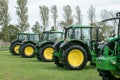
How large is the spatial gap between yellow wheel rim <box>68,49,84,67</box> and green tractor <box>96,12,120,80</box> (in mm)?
5308

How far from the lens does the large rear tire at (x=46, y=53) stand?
21.6 meters

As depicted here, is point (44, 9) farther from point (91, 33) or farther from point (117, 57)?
point (117, 57)

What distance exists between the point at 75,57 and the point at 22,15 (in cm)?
4737

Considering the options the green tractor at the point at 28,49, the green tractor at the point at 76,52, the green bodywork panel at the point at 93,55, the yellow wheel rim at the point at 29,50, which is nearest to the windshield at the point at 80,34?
the green tractor at the point at 76,52

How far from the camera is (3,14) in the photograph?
60.3 meters

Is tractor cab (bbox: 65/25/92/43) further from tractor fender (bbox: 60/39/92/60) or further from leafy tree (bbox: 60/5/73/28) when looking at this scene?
leafy tree (bbox: 60/5/73/28)

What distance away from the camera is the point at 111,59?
9648 millimetres

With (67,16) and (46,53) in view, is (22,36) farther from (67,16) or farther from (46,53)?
(67,16)

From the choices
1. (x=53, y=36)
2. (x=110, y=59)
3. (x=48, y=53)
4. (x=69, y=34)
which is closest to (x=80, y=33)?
(x=69, y=34)

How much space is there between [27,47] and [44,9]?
134 ft

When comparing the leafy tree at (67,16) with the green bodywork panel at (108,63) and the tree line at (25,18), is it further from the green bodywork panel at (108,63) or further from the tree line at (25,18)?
the green bodywork panel at (108,63)

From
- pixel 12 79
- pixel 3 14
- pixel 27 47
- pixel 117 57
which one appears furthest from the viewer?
pixel 3 14

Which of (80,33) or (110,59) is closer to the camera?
(110,59)

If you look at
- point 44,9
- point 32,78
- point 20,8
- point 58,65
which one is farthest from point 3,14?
point 32,78
